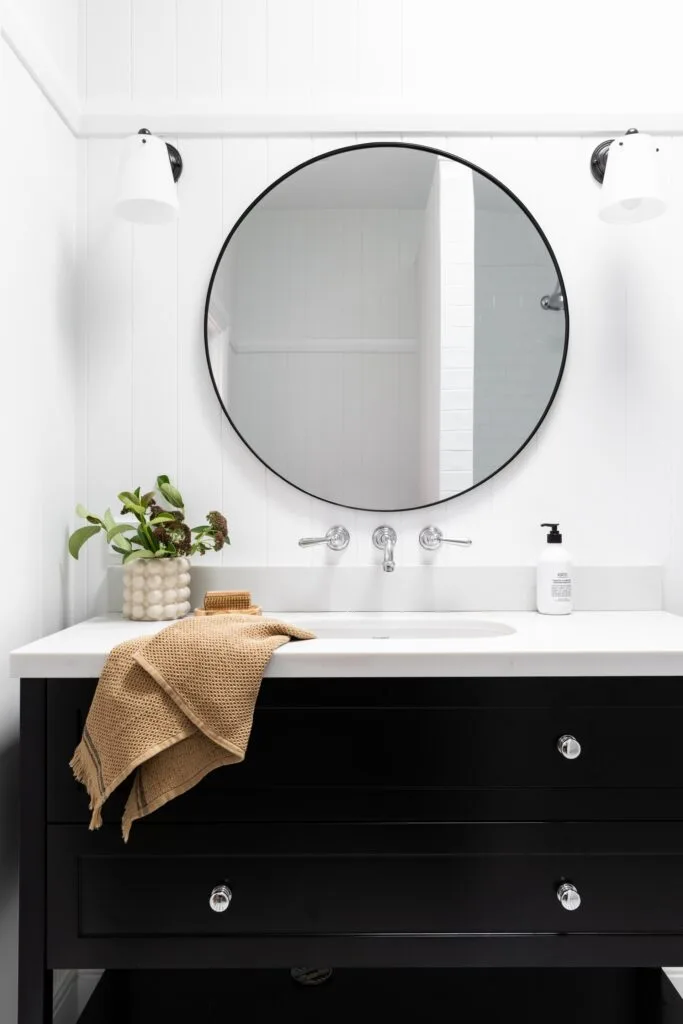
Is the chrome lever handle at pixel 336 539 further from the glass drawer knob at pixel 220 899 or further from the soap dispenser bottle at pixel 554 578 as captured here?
the glass drawer knob at pixel 220 899

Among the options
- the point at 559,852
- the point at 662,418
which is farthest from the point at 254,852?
the point at 662,418

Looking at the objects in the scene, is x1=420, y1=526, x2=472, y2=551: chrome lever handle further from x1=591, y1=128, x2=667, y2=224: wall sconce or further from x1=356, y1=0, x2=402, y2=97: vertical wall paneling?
x1=356, y1=0, x2=402, y2=97: vertical wall paneling

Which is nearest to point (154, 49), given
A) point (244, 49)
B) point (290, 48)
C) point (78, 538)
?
point (244, 49)

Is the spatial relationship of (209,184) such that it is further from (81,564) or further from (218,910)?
(218,910)

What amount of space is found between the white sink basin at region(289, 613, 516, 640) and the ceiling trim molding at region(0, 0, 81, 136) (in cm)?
120

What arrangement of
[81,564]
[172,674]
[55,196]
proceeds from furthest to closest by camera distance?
[81,564] → [55,196] → [172,674]

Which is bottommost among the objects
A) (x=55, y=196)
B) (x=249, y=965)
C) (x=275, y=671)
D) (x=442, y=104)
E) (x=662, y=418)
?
(x=249, y=965)

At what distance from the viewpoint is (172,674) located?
1.03 m

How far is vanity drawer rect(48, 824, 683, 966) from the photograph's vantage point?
111 cm

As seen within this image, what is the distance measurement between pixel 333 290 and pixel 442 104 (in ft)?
1.64

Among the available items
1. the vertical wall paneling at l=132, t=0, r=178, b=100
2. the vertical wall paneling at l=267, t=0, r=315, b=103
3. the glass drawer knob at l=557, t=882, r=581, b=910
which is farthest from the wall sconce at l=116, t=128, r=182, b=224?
the glass drawer knob at l=557, t=882, r=581, b=910

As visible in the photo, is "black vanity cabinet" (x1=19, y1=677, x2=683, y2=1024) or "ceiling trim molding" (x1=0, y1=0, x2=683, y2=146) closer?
"black vanity cabinet" (x1=19, y1=677, x2=683, y2=1024)

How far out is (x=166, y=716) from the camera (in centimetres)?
102

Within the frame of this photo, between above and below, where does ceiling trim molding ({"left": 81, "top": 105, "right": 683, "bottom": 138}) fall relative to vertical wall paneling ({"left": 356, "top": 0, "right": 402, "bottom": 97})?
below
